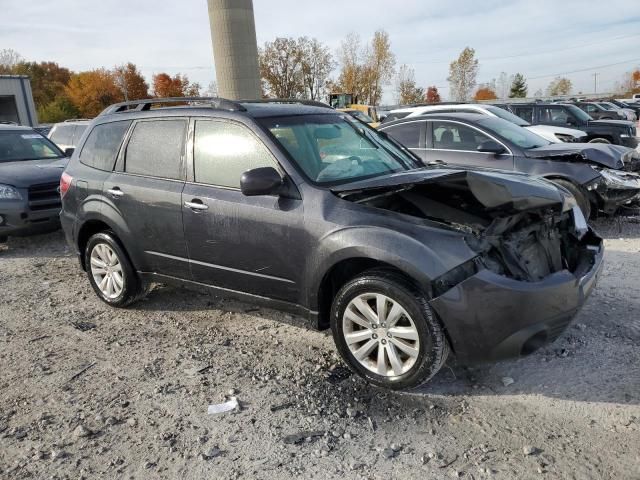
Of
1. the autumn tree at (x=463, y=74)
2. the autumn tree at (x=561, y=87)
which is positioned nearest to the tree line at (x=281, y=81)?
the autumn tree at (x=463, y=74)

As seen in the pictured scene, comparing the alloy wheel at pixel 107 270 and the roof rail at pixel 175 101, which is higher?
the roof rail at pixel 175 101

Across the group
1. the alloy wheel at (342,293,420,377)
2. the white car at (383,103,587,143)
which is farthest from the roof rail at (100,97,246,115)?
the white car at (383,103,587,143)

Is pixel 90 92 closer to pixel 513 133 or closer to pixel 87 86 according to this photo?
pixel 87 86

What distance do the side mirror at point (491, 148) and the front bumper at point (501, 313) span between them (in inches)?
176

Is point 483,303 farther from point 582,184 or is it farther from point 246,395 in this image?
point 582,184

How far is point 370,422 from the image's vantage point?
3.08 metres

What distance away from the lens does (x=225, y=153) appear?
407 cm

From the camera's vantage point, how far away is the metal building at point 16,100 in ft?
140

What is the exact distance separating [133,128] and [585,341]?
4.20 m

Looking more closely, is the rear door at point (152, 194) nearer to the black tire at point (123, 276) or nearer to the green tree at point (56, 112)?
the black tire at point (123, 276)

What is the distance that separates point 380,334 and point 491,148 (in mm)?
4850

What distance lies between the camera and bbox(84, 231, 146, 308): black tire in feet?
15.8

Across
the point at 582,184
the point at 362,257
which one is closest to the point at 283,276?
the point at 362,257

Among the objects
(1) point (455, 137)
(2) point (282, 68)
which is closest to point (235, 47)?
(1) point (455, 137)
